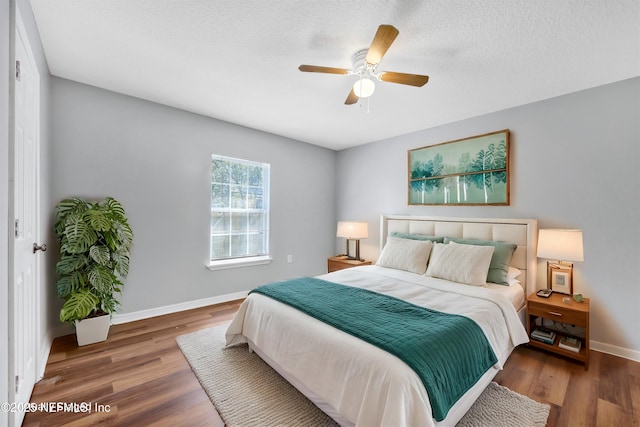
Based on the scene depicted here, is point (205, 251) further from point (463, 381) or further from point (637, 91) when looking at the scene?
point (637, 91)

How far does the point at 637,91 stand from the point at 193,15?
11.9 ft

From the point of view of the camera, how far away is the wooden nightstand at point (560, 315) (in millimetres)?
2248

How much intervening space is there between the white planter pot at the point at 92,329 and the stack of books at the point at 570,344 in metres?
4.18

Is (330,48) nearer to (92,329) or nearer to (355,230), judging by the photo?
(355,230)

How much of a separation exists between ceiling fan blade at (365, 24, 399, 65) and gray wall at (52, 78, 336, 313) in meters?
2.60

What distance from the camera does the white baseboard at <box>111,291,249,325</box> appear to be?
2984 millimetres

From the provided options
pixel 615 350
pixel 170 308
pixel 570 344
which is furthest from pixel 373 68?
pixel 170 308

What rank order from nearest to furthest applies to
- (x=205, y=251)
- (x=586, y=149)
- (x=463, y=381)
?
(x=463, y=381) < (x=586, y=149) < (x=205, y=251)

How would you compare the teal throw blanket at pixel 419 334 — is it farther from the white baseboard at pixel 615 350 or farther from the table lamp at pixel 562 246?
the white baseboard at pixel 615 350

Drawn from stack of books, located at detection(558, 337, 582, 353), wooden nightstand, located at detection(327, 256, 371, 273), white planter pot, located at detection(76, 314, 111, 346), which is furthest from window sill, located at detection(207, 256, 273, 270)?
stack of books, located at detection(558, 337, 582, 353)

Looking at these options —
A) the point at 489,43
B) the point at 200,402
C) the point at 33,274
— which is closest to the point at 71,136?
the point at 33,274

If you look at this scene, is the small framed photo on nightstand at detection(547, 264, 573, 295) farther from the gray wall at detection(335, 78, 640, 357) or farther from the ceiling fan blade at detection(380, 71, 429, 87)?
the ceiling fan blade at detection(380, 71, 429, 87)

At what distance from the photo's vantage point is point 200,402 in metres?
1.82

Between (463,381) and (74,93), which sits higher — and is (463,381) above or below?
below
